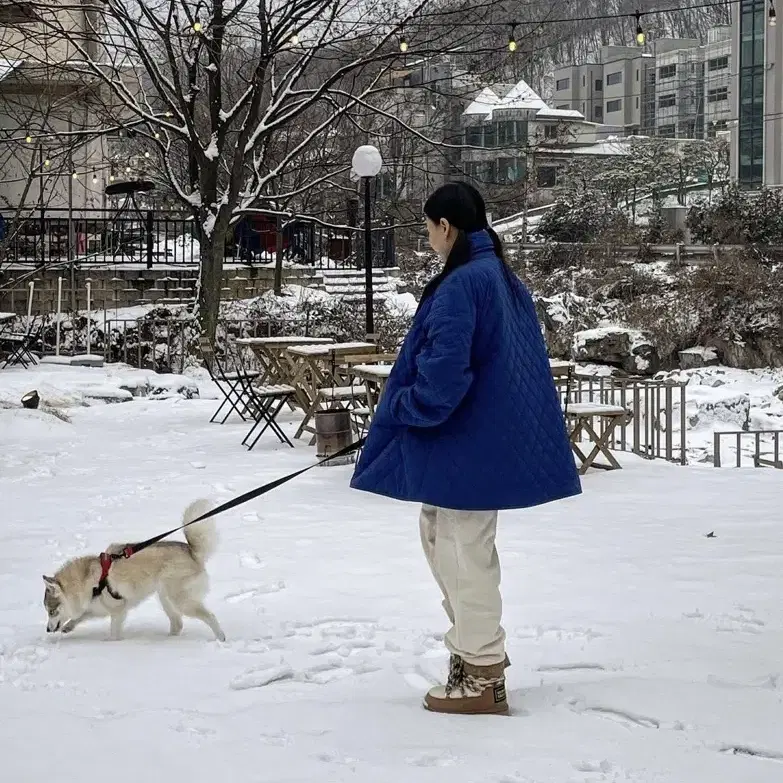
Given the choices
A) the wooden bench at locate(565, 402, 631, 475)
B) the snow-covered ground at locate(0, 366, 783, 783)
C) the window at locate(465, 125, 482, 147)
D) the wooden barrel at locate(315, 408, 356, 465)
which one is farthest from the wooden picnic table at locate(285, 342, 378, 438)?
the window at locate(465, 125, 482, 147)

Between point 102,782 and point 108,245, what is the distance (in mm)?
20769

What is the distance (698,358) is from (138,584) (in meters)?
22.7

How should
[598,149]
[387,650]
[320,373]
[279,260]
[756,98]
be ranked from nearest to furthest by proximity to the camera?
[387,650]
[320,373]
[279,260]
[756,98]
[598,149]

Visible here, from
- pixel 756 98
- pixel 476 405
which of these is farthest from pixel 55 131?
pixel 756 98

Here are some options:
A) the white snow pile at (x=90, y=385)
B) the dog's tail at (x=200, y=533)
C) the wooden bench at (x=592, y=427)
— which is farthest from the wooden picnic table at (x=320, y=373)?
the dog's tail at (x=200, y=533)

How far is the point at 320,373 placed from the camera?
11.4 meters

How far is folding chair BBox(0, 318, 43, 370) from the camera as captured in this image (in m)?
16.8

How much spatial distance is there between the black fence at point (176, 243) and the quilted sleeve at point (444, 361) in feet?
54.2

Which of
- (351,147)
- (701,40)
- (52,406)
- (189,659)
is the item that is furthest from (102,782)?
(701,40)

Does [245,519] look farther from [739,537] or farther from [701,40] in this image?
[701,40]

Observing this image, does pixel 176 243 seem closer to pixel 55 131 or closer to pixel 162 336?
pixel 162 336

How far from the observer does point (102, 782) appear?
10.1ft

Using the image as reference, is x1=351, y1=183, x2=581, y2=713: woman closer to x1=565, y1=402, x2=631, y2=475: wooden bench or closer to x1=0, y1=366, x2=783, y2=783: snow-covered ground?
x1=0, y1=366, x2=783, y2=783: snow-covered ground

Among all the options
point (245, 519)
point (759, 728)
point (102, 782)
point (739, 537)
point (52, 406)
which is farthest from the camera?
point (52, 406)
